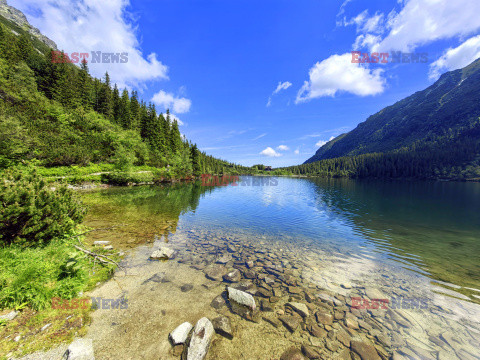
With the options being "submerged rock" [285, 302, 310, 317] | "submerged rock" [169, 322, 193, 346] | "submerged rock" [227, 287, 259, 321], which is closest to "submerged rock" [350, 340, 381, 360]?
"submerged rock" [285, 302, 310, 317]

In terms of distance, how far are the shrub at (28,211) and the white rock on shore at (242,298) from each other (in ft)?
27.6

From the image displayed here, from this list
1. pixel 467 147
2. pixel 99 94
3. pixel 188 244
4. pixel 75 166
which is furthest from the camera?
pixel 467 147

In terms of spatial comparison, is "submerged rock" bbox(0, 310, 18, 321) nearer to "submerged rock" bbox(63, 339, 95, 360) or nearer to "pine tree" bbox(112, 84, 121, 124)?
"submerged rock" bbox(63, 339, 95, 360)

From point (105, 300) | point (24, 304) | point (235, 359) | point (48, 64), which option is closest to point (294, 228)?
point (235, 359)

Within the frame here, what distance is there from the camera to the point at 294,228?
54.7 ft

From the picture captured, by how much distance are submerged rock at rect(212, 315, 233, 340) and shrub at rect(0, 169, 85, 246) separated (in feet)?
26.8

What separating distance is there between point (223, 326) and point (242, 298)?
1365 mm

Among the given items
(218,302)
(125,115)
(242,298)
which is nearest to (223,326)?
(218,302)

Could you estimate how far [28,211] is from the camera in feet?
22.3

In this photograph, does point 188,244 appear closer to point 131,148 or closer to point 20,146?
point 20,146

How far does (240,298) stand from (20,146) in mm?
43802

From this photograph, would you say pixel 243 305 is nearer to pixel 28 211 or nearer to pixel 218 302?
pixel 218 302

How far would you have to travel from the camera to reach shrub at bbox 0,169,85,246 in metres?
6.38

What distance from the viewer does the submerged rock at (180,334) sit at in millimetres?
4625
